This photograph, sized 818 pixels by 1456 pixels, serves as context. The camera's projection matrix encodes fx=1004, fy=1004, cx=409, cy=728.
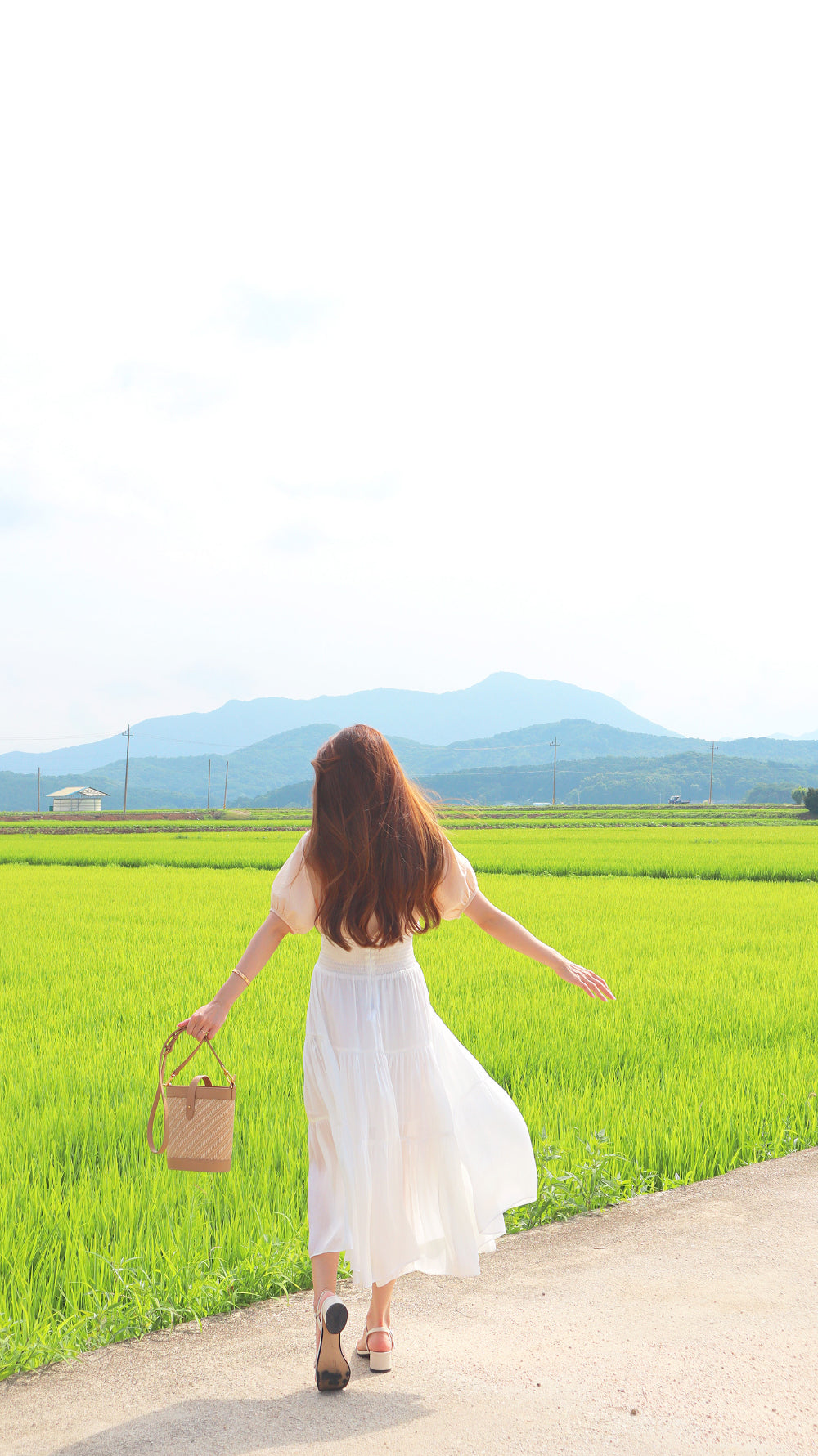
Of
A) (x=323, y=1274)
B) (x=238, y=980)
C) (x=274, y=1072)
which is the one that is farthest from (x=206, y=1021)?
(x=274, y=1072)

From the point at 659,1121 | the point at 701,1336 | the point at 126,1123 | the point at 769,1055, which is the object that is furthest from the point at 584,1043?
the point at 701,1336

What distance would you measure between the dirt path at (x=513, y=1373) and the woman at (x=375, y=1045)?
0.24m

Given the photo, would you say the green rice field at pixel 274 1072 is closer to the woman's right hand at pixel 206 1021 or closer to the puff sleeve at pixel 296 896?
the woman's right hand at pixel 206 1021

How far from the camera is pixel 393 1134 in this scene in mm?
2725

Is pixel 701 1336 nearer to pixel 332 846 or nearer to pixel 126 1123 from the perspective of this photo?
pixel 332 846

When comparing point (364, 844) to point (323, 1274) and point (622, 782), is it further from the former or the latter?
point (622, 782)

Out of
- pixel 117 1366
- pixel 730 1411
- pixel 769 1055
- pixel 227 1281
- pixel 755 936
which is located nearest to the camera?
pixel 730 1411

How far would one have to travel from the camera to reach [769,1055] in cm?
590

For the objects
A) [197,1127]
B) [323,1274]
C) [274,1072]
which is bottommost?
[274,1072]

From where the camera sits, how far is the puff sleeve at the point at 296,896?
9.18ft

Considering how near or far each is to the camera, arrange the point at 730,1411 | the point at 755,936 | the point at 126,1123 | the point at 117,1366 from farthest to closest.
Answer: the point at 755,936 → the point at 126,1123 → the point at 117,1366 → the point at 730,1411

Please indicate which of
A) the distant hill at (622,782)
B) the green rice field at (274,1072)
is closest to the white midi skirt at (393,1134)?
the green rice field at (274,1072)

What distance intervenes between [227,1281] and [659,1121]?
7.60 feet

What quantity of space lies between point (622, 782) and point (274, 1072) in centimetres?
16308
